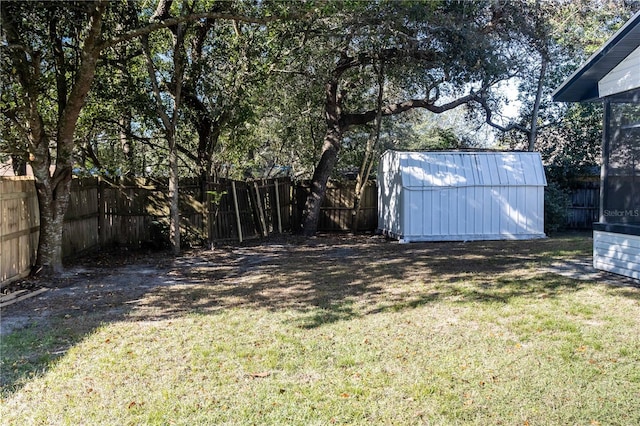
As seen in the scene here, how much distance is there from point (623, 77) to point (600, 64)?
15.2 inches

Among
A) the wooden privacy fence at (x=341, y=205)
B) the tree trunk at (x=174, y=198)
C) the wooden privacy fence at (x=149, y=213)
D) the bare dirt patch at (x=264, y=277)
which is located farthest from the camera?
the wooden privacy fence at (x=341, y=205)

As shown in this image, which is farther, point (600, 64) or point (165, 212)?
point (165, 212)

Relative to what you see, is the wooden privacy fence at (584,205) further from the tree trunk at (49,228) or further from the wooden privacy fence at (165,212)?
the tree trunk at (49,228)

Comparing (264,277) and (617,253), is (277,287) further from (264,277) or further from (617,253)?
(617,253)

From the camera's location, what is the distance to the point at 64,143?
25.8ft

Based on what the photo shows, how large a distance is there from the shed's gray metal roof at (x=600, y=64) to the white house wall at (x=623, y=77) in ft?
0.22

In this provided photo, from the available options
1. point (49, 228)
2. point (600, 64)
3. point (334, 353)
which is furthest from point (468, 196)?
point (49, 228)

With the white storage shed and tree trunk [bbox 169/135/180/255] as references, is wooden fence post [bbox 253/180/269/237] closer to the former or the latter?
tree trunk [bbox 169/135/180/255]

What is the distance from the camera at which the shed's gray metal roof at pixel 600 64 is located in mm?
6969

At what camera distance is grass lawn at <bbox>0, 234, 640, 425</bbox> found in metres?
3.33

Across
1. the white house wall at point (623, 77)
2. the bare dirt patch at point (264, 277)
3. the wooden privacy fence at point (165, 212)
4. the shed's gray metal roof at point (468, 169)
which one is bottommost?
the bare dirt patch at point (264, 277)

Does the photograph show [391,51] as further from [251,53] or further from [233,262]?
[233,262]

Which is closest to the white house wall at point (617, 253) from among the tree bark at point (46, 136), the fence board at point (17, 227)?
the tree bark at point (46, 136)

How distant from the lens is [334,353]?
4.36 m
